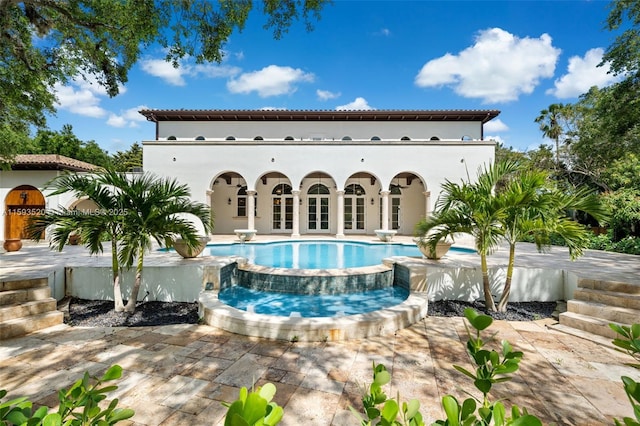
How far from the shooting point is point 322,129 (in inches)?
768

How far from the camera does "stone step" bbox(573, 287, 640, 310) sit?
516 centimetres

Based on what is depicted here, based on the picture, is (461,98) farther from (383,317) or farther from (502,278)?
(383,317)

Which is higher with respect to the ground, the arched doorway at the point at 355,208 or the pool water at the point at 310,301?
the arched doorway at the point at 355,208

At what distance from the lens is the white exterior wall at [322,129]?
63.3 feet

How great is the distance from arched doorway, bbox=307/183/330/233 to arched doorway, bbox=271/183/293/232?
147 centimetres

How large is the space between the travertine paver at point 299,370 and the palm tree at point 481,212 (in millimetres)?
1615

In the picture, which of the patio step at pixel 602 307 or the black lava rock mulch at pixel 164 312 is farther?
the black lava rock mulch at pixel 164 312

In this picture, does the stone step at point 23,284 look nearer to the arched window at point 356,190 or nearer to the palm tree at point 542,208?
the palm tree at point 542,208

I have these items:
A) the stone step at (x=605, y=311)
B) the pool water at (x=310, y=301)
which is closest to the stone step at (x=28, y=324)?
the pool water at (x=310, y=301)

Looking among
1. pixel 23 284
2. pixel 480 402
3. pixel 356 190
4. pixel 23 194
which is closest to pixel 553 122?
pixel 356 190

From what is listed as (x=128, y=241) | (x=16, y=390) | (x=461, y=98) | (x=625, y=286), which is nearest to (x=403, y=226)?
(x=461, y=98)

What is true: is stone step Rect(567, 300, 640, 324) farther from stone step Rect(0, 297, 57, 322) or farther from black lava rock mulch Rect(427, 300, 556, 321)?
stone step Rect(0, 297, 57, 322)

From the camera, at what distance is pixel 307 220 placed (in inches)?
801

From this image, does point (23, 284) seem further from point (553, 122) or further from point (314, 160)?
point (553, 122)
